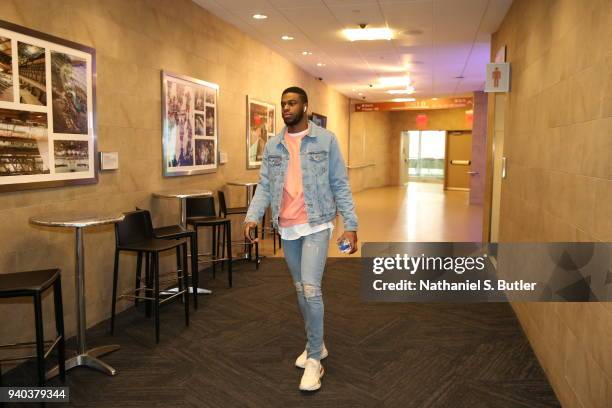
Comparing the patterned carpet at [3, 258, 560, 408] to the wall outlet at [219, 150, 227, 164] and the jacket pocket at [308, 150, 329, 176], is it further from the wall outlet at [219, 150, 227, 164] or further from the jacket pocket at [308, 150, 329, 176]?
the wall outlet at [219, 150, 227, 164]

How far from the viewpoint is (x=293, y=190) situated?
280cm

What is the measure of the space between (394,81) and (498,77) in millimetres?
6654

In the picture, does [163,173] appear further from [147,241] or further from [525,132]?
[525,132]

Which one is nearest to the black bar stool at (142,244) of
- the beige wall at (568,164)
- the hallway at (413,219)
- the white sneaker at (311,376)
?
the white sneaker at (311,376)

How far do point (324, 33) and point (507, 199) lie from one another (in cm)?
346

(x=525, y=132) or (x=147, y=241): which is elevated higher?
(x=525, y=132)

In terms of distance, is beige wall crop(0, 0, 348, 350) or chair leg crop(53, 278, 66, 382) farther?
beige wall crop(0, 0, 348, 350)

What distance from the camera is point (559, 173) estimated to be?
284 cm

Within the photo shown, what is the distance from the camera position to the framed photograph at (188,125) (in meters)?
4.91

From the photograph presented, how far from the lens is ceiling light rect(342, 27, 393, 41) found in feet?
21.7

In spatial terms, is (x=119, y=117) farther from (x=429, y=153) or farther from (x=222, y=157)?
(x=429, y=153)

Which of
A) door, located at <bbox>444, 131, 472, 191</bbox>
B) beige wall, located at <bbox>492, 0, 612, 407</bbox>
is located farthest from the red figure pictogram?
door, located at <bbox>444, 131, 472, 191</bbox>

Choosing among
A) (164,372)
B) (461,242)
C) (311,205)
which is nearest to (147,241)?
(164,372)

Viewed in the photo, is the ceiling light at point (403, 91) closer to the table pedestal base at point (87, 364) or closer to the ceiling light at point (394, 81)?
the ceiling light at point (394, 81)
